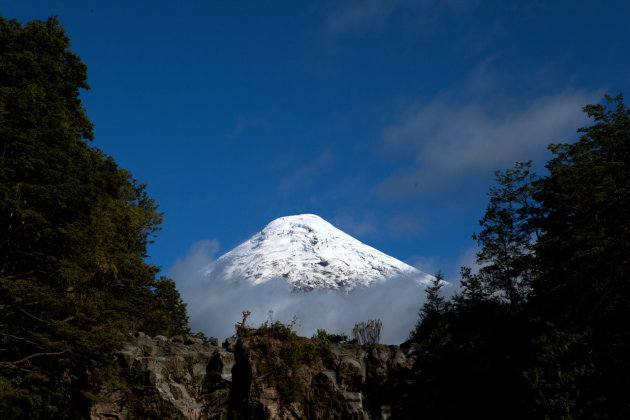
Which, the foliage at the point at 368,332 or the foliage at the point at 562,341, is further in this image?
the foliage at the point at 368,332

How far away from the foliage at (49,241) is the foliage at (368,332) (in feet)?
27.9

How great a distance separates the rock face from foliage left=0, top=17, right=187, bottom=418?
4.33 feet

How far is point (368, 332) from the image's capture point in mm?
16328

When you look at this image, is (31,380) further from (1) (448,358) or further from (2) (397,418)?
(1) (448,358)

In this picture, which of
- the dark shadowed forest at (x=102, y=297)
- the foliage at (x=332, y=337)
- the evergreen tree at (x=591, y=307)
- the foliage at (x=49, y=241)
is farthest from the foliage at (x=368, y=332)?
the foliage at (x=49, y=241)

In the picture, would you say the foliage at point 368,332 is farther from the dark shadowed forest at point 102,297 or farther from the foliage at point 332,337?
the dark shadowed forest at point 102,297

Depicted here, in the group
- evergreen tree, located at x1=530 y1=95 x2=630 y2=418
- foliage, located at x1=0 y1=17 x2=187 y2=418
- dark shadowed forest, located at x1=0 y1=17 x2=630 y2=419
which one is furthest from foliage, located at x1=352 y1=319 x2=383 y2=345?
foliage, located at x1=0 y1=17 x2=187 y2=418

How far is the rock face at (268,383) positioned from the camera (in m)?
12.9

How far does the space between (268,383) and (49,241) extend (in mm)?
8466

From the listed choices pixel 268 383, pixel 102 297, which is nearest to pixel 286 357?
pixel 268 383

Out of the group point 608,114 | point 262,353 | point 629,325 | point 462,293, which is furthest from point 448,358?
point 608,114

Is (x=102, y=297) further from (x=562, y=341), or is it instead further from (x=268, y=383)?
(x=562, y=341)

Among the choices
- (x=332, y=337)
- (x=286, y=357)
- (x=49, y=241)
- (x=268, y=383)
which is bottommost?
(x=268, y=383)

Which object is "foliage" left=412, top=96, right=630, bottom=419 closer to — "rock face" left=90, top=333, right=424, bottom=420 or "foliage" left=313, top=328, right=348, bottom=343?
"rock face" left=90, top=333, right=424, bottom=420
